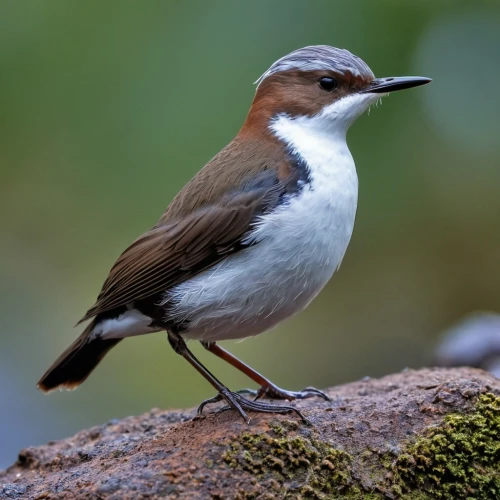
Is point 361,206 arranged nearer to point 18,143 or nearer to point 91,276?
point 91,276

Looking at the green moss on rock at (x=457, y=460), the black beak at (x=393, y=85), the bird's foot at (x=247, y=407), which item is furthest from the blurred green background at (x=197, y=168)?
the green moss on rock at (x=457, y=460)

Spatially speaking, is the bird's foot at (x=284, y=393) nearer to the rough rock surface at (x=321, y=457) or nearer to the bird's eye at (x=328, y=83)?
the rough rock surface at (x=321, y=457)

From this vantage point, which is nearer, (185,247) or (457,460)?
(457,460)

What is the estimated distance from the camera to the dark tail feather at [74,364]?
14.9 ft

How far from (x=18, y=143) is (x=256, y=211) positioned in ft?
19.2

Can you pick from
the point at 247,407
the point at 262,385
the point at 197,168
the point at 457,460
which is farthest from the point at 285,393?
the point at 197,168

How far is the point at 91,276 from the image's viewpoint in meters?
9.00

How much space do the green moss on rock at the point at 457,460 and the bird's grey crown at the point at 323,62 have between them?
79.4 inches

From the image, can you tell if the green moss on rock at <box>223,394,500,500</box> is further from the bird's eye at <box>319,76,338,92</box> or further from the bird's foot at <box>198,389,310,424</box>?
the bird's eye at <box>319,76,338,92</box>

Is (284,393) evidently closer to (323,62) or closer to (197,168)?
(323,62)

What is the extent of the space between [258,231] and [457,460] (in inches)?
57.4

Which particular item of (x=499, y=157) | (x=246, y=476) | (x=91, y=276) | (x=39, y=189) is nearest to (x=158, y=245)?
(x=246, y=476)

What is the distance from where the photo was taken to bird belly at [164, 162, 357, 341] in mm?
3816

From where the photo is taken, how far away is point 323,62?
171 inches
